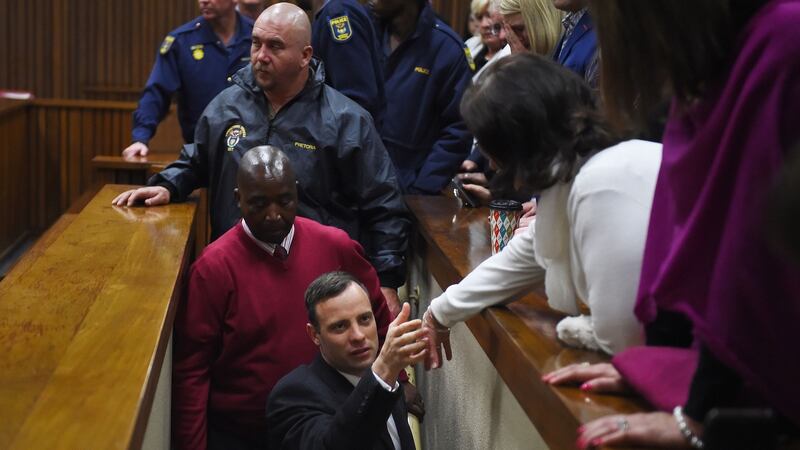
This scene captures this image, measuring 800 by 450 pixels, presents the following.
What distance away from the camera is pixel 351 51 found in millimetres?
3963

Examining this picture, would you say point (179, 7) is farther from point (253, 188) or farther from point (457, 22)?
point (253, 188)

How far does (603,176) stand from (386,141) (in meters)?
2.61

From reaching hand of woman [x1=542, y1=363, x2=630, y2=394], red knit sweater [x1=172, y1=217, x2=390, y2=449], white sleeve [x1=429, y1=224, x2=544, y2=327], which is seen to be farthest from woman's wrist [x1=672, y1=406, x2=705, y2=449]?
red knit sweater [x1=172, y1=217, x2=390, y2=449]

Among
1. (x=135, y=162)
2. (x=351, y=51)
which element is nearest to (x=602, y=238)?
(x=351, y=51)

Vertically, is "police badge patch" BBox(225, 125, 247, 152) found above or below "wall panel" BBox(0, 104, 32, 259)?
above

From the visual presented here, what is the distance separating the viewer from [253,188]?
2.93m

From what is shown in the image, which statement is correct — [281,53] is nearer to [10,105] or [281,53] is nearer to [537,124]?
[537,124]

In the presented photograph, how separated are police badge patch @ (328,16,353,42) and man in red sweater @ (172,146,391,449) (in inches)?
42.0

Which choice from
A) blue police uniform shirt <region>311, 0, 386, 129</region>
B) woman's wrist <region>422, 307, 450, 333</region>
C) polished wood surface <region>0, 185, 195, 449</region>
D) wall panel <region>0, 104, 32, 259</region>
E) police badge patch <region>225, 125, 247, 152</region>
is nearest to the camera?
polished wood surface <region>0, 185, 195, 449</region>

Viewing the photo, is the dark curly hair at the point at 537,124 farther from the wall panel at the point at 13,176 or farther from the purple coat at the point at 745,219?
the wall panel at the point at 13,176

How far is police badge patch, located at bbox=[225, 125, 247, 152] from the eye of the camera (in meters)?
3.48

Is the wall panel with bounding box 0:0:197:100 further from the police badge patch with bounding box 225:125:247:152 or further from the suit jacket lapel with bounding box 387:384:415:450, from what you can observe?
the suit jacket lapel with bounding box 387:384:415:450

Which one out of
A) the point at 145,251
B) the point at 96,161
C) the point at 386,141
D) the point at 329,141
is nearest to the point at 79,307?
the point at 145,251

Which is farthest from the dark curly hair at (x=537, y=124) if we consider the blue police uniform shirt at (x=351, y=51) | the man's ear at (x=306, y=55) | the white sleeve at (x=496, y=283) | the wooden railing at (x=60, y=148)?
the wooden railing at (x=60, y=148)
